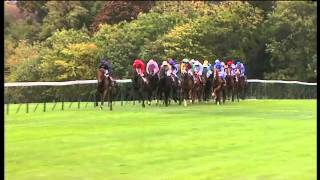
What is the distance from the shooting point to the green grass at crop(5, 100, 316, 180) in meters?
5.22

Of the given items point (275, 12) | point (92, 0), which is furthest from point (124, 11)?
point (275, 12)

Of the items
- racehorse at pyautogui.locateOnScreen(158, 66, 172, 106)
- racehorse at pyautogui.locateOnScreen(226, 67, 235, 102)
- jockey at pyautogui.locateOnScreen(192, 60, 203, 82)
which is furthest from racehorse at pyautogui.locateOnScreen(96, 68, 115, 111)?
racehorse at pyautogui.locateOnScreen(226, 67, 235, 102)

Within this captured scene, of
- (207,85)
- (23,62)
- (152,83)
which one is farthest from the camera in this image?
(23,62)

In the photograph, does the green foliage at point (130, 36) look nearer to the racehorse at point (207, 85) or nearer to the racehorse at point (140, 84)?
the racehorse at point (207, 85)

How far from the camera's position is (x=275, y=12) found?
2452cm

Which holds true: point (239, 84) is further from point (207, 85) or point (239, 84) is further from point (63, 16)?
point (63, 16)

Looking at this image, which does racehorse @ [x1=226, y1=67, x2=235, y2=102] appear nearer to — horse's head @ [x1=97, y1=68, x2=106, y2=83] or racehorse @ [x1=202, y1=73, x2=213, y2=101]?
racehorse @ [x1=202, y1=73, x2=213, y2=101]

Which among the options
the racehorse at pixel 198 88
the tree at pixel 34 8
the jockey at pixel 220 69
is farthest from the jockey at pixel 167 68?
the tree at pixel 34 8

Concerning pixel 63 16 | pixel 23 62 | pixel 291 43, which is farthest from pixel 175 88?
pixel 63 16

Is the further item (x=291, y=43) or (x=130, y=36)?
(x=291, y=43)

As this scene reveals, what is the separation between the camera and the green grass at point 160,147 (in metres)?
5.22

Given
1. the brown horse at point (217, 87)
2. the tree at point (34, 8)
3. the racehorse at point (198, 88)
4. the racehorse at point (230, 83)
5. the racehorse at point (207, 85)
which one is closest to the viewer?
the racehorse at point (198, 88)

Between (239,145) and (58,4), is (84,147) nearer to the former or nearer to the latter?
(239,145)

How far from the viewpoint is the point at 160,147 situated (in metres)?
6.84
